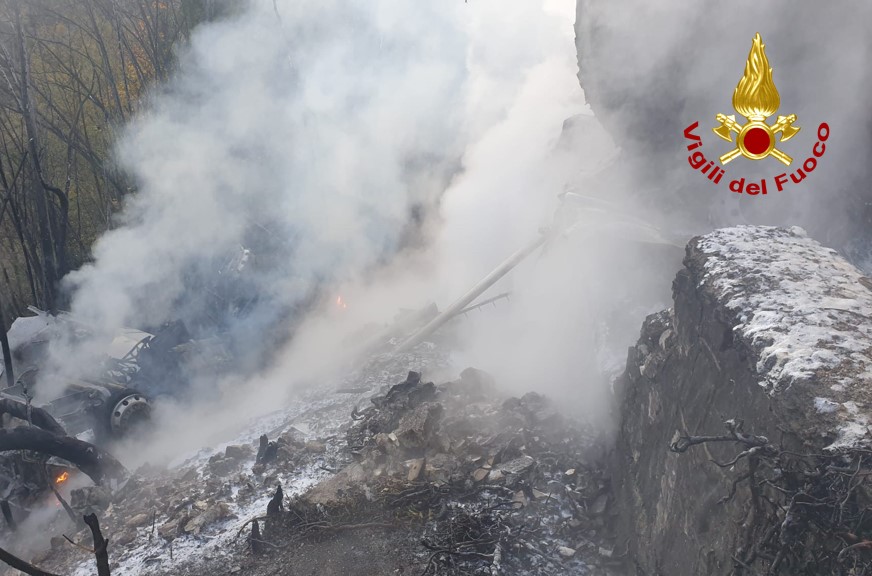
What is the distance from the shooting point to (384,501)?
5.92 meters

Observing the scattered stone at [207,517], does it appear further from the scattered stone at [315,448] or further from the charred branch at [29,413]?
the charred branch at [29,413]

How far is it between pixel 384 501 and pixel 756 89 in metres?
5.18

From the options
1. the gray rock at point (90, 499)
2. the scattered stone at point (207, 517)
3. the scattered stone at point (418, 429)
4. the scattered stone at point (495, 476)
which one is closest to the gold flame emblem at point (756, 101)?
the scattered stone at point (495, 476)

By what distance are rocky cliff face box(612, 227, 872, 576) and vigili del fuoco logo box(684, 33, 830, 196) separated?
3.36 feet

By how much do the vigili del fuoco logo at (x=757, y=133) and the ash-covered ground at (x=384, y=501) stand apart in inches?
146

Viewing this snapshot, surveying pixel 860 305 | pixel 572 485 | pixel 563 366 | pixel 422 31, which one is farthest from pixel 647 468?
pixel 422 31

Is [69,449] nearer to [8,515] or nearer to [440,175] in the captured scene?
[8,515]

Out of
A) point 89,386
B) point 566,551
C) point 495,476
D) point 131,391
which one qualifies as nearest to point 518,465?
point 495,476

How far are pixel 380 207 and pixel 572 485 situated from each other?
1019cm

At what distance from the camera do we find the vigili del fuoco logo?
475 cm

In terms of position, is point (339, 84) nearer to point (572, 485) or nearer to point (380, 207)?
point (380, 207)

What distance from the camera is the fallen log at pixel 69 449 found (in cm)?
Answer: 686

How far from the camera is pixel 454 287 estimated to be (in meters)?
13.1

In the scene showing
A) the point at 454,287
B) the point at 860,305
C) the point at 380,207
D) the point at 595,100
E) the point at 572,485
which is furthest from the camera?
the point at 380,207
